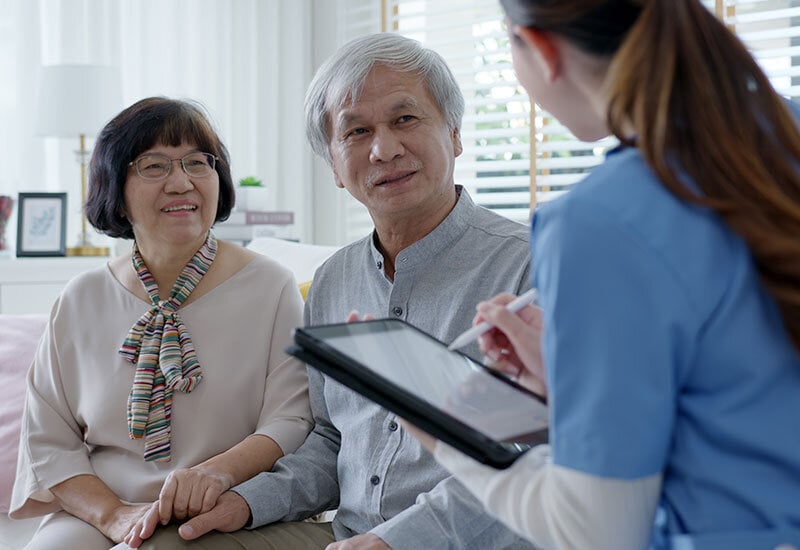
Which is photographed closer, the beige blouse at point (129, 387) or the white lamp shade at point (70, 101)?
the beige blouse at point (129, 387)

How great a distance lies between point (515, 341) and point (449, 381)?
0.27 ft

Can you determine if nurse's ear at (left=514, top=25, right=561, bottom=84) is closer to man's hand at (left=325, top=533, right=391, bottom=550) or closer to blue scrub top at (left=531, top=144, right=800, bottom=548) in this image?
blue scrub top at (left=531, top=144, right=800, bottom=548)

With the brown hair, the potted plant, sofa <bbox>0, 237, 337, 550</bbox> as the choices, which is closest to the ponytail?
the brown hair

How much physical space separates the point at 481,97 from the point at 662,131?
335 centimetres

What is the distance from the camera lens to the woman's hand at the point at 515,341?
0.97 metres

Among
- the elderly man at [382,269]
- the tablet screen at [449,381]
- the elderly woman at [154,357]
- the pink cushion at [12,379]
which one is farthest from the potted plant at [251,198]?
the tablet screen at [449,381]

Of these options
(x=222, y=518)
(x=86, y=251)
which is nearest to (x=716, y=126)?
(x=222, y=518)

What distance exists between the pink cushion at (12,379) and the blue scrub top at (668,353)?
4.98ft

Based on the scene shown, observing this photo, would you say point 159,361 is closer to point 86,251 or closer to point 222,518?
Answer: point 222,518

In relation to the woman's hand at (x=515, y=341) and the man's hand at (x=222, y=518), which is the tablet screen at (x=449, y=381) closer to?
the woman's hand at (x=515, y=341)

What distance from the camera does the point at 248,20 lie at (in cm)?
434

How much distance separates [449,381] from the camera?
99cm

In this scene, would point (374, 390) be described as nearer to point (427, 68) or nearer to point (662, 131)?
point (662, 131)

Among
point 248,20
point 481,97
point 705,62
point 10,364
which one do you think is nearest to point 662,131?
point 705,62
